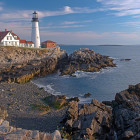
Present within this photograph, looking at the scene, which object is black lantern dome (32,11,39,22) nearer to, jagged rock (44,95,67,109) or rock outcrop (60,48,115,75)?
rock outcrop (60,48,115,75)

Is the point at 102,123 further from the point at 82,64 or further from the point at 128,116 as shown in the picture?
the point at 82,64

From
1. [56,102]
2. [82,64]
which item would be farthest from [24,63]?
[56,102]

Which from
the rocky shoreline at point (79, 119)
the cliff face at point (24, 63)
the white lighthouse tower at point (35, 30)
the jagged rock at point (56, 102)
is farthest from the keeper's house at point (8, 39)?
the jagged rock at point (56, 102)

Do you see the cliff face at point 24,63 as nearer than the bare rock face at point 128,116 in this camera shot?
No

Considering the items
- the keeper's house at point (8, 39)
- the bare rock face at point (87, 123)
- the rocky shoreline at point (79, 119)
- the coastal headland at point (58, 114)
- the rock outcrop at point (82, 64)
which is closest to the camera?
the coastal headland at point (58, 114)

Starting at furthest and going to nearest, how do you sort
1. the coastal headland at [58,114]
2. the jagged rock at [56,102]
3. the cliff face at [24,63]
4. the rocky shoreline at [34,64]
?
the rocky shoreline at [34,64]
the cliff face at [24,63]
the jagged rock at [56,102]
the coastal headland at [58,114]

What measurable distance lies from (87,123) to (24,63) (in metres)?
29.5

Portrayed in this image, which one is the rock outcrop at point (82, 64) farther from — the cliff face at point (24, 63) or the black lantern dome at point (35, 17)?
the black lantern dome at point (35, 17)

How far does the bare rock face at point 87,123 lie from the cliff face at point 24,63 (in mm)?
18437

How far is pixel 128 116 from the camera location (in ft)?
41.8

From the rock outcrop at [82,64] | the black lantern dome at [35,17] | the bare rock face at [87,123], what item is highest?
the black lantern dome at [35,17]

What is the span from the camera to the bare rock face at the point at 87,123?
11.0 m

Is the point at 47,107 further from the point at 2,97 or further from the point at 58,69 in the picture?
the point at 58,69

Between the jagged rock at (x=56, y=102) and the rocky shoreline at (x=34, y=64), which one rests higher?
the rocky shoreline at (x=34, y=64)
